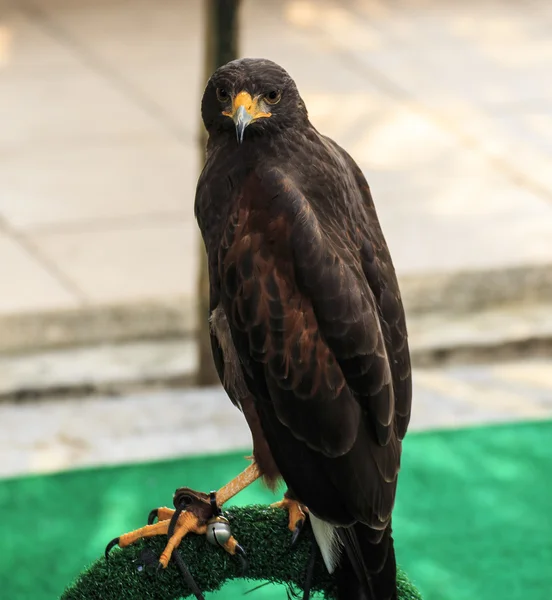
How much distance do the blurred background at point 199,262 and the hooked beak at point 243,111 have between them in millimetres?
1735

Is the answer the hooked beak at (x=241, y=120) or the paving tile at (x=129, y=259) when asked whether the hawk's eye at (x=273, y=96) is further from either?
the paving tile at (x=129, y=259)

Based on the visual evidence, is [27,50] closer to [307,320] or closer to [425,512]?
[425,512]

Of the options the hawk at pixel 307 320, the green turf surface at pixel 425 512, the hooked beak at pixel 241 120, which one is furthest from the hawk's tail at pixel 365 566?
the green turf surface at pixel 425 512

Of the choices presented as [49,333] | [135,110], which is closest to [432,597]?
[49,333]

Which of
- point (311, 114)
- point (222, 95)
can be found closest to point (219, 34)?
point (222, 95)

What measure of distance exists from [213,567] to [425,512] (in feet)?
5.82

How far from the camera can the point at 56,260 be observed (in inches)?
231

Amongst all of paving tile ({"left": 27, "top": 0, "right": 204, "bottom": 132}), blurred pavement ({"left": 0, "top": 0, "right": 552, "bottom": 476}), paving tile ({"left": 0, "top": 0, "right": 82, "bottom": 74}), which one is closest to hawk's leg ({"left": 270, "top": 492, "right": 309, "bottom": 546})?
blurred pavement ({"left": 0, "top": 0, "right": 552, "bottom": 476})

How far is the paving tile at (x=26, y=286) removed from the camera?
5.41m

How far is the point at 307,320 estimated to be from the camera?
2656mm

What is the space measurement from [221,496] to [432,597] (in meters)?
1.38

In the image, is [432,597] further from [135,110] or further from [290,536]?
[135,110]

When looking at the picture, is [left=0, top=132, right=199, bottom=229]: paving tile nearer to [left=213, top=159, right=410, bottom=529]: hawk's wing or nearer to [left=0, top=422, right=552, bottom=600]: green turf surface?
[left=0, top=422, right=552, bottom=600]: green turf surface

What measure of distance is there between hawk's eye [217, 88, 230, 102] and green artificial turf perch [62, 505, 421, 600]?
3.03 feet
